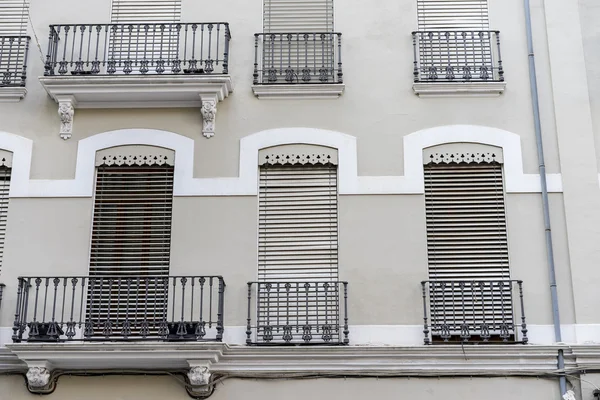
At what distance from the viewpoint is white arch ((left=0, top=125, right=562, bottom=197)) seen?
14391 millimetres

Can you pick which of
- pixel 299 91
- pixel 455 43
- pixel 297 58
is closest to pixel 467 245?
pixel 455 43

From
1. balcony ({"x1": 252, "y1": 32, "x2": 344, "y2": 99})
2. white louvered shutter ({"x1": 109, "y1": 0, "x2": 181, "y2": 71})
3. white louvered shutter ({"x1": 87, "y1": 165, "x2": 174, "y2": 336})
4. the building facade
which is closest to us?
the building facade

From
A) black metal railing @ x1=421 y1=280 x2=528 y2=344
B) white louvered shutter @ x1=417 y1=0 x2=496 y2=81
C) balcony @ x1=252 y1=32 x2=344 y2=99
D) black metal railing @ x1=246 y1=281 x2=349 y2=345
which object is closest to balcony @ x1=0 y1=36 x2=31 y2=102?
balcony @ x1=252 y1=32 x2=344 y2=99

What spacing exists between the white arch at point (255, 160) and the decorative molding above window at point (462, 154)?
8cm

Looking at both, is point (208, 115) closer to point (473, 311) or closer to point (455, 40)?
point (455, 40)

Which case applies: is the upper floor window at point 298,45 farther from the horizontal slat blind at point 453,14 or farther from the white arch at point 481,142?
the white arch at point 481,142

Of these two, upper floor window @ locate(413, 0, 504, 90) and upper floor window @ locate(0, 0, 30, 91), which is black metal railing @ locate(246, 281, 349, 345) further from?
upper floor window @ locate(0, 0, 30, 91)

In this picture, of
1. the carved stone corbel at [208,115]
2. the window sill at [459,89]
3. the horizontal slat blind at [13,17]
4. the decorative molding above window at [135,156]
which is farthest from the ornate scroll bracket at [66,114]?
the window sill at [459,89]

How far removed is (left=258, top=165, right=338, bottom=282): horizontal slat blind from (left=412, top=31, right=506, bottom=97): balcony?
7.16 feet

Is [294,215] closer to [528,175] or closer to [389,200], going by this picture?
[389,200]

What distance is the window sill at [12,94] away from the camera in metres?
15.0

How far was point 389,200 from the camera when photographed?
47.0 ft

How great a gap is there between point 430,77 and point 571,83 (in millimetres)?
2218

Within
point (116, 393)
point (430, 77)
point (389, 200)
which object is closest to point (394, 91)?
point (430, 77)
